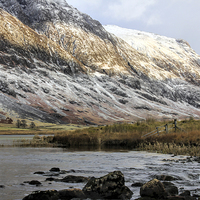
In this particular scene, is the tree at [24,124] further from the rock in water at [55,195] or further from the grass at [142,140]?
the rock in water at [55,195]

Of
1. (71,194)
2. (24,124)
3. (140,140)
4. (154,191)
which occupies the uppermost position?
(24,124)

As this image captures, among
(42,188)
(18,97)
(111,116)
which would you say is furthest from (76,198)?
(111,116)

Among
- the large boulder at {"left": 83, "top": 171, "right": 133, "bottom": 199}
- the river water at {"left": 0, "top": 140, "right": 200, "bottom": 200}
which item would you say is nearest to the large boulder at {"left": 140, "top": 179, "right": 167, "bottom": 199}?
the river water at {"left": 0, "top": 140, "right": 200, "bottom": 200}

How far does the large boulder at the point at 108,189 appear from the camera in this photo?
1312 cm

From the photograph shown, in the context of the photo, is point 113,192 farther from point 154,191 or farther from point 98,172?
point 98,172

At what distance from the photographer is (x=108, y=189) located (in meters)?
13.3

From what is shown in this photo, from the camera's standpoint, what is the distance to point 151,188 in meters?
13.0

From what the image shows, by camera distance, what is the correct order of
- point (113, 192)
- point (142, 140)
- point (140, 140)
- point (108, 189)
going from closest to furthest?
1. point (113, 192)
2. point (108, 189)
3. point (142, 140)
4. point (140, 140)

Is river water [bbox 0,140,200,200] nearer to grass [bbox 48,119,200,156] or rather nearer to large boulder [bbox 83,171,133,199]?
large boulder [bbox 83,171,133,199]

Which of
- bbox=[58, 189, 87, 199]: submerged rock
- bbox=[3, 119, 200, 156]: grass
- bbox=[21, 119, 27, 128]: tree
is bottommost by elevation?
bbox=[58, 189, 87, 199]: submerged rock

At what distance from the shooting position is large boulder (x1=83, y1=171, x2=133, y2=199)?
1312 centimetres

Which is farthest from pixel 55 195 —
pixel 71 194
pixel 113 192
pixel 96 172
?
pixel 96 172

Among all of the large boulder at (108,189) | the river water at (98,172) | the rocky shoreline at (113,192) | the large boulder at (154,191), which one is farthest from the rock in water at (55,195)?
the large boulder at (154,191)

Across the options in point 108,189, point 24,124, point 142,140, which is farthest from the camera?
point 24,124
